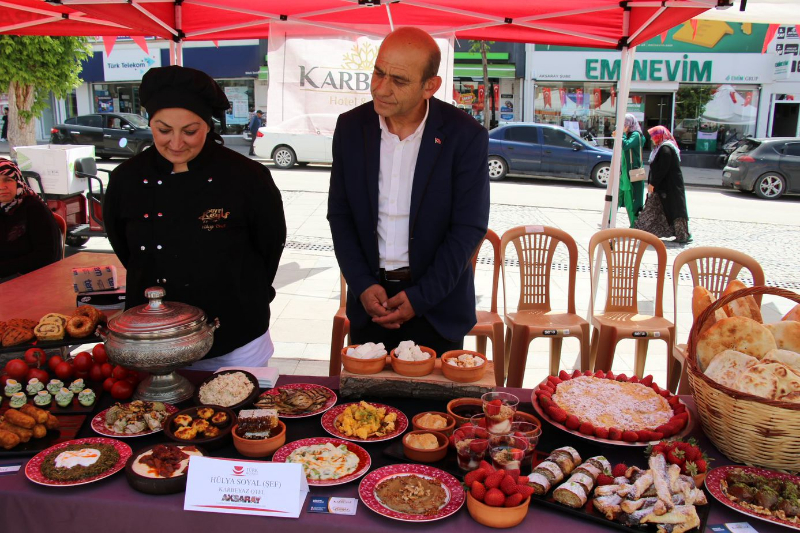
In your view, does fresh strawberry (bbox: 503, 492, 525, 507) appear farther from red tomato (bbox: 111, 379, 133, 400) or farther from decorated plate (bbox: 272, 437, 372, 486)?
red tomato (bbox: 111, 379, 133, 400)

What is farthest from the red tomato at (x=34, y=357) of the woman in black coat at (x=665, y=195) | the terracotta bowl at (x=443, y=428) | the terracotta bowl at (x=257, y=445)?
the woman in black coat at (x=665, y=195)

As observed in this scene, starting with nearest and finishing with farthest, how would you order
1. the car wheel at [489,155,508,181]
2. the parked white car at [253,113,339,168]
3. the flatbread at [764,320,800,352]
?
the flatbread at [764,320,800,352]
the car wheel at [489,155,508,181]
the parked white car at [253,113,339,168]

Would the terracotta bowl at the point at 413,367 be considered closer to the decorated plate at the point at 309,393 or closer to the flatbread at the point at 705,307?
the decorated plate at the point at 309,393

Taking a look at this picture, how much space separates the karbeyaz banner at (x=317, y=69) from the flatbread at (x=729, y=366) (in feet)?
11.2

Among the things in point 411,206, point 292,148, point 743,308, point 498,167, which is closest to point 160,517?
point 411,206

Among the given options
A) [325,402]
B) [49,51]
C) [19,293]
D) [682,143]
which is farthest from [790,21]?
[682,143]

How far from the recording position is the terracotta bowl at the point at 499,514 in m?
1.38

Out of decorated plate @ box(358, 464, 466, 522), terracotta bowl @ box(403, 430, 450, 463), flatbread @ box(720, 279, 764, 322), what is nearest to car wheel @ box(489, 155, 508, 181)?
flatbread @ box(720, 279, 764, 322)

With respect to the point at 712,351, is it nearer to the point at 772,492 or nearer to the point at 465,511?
the point at 772,492

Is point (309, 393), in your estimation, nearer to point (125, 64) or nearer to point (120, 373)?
point (120, 373)

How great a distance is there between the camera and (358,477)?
62.0 inches

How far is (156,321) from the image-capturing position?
71.7 inches

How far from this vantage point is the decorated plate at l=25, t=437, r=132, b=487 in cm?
152

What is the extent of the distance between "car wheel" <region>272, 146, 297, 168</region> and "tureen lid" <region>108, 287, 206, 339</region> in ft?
44.3
